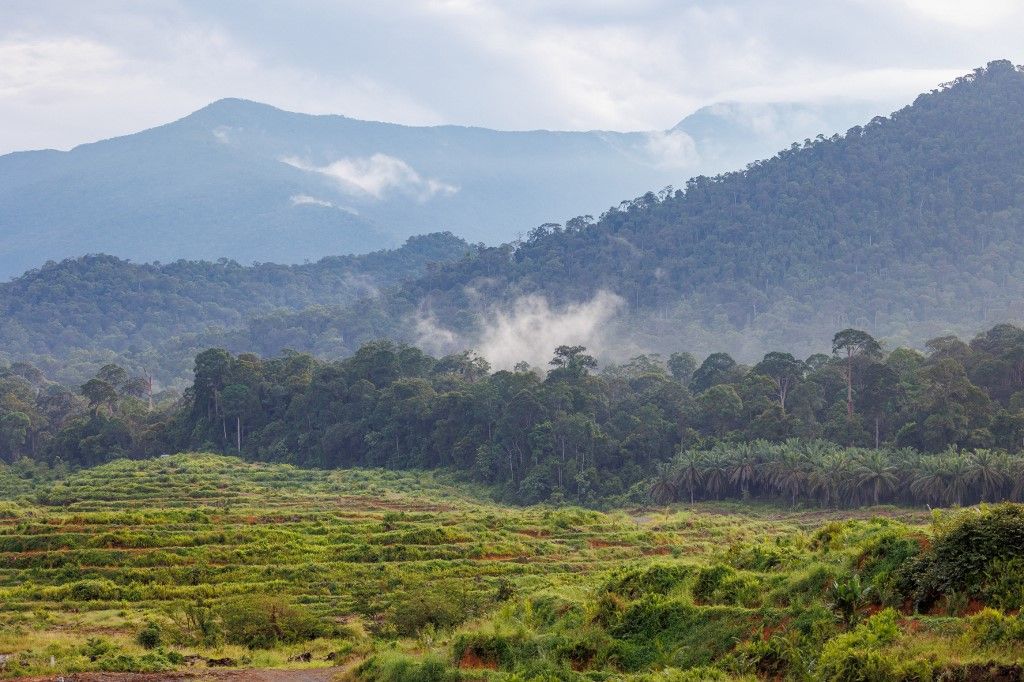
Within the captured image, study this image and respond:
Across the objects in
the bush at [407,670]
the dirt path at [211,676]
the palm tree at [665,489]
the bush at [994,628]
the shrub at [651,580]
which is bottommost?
the palm tree at [665,489]

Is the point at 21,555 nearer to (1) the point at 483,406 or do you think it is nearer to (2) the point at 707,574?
(2) the point at 707,574

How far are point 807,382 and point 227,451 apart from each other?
4606 cm

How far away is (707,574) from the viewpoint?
22312mm

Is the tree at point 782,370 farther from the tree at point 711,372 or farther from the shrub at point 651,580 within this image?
the shrub at point 651,580

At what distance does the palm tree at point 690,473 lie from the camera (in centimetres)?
7519

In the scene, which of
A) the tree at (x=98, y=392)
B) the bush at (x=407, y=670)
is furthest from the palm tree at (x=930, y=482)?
the tree at (x=98, y=392)

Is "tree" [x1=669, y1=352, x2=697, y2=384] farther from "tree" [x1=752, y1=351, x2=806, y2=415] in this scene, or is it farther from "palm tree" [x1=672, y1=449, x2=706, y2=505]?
"palm tree" [x1=672, y1=449, x2=706, y2=505]

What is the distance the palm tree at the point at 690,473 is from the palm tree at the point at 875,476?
1038 centimetres

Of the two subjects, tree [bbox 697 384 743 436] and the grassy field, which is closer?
the grassy field

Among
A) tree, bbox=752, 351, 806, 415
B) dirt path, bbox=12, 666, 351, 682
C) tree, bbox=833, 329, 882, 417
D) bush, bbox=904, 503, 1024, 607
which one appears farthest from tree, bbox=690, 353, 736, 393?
bush, bbox=904, 503, 1024, 607

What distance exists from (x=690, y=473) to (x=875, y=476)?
483 inches

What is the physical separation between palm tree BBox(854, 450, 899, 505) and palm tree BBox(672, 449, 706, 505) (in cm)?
1038

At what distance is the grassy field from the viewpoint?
18.1m

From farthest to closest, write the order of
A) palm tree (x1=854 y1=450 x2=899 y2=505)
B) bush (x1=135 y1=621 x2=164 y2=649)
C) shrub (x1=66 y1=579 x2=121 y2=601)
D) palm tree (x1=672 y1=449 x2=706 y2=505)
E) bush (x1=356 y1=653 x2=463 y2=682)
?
palm tree (x1=672 y1=449 x2=706 y2=505)
palm tree (x1=854 y1=450 x2=899 y2=505)
shrub (x1=66 y1=579 x2=121 y2=601)
bush (x1=135 y1=621 x2=164 y2=649)
bush (x1=356 y1=653 x2=463 y2=682)
